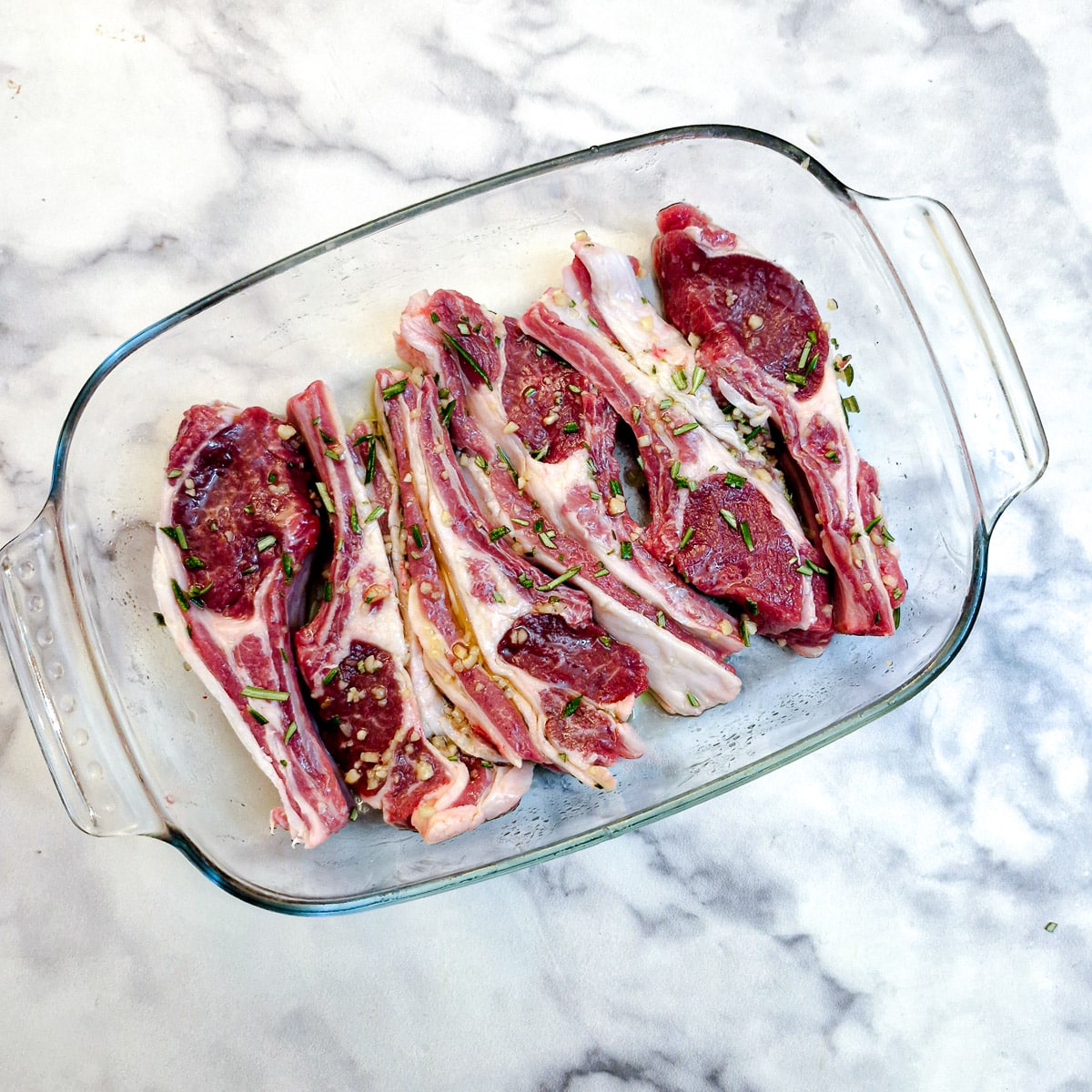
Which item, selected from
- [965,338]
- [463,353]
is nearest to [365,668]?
[463,353]

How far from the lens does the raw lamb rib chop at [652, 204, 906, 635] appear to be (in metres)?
2.05

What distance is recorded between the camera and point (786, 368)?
6.87ft

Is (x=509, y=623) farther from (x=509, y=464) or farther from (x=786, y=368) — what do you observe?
(x=786, y=368)

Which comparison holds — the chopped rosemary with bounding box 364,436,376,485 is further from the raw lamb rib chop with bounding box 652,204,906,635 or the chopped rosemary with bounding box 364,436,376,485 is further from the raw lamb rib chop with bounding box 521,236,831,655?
the raw lamb rib chop with bounding box 652,204,906,635

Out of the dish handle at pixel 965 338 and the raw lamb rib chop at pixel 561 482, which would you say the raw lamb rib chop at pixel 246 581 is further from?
the dish handle at pixel 965 338

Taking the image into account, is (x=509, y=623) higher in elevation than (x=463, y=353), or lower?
lower

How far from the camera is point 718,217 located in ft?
7.00

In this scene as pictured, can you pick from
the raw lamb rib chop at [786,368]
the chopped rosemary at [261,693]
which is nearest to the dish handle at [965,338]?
the raw lamb rib chop at [786,368]

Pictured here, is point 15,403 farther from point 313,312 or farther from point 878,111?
point 878,111

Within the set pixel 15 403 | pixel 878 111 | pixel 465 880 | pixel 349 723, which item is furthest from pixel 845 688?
pixel 15 403

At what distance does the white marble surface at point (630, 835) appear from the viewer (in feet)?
7.05

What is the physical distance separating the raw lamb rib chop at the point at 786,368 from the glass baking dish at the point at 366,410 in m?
0.11

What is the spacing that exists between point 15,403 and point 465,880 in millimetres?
1500

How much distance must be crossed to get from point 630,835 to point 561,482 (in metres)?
0.88
